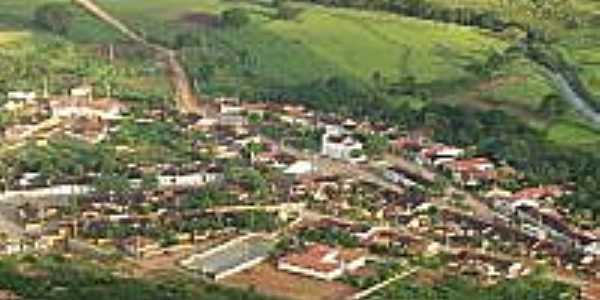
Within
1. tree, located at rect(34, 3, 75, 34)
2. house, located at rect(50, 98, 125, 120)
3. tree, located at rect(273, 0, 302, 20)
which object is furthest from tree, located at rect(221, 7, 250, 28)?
house, located at rect(50, 98, 125, 120)

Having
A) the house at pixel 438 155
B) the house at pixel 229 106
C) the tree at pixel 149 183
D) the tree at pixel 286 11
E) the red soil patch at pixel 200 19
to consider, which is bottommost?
the tree at pixel 149 183

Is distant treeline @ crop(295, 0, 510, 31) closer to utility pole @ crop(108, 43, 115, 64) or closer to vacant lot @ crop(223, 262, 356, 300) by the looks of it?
utility pole @ crop(108, 43, 115, 64)

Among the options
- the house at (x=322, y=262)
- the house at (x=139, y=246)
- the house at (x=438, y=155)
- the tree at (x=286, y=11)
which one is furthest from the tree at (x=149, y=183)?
the tree at (x=286, y=11)

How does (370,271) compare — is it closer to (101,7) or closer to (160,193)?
(160,193)

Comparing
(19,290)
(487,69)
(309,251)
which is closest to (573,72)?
(487,69)

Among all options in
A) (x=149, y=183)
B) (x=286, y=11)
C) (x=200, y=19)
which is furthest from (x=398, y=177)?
(x=200, y=19)

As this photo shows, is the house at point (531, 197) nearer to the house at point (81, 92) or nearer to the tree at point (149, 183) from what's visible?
the tree at point (149, 183)

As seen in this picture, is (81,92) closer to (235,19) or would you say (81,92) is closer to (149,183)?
(235,19)

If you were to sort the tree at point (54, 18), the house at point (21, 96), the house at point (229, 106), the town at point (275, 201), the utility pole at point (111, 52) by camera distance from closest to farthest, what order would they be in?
1. the town at point (275, 201)
2. the house at point (229, 106)
3. the house at point (21, 96)
4. the utility pole at point (111, 52)
5. the tree at point (54, 18)
